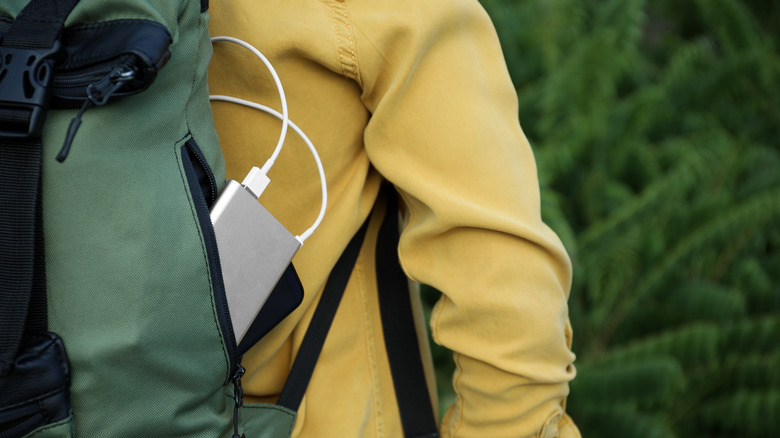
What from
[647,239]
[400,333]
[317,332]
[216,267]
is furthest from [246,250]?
[647,239]

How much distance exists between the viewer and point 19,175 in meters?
0.58

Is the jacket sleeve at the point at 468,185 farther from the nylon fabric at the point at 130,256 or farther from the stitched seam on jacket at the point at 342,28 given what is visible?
the nylon fabric at the point at 130,256

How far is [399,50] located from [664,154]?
9.14ft

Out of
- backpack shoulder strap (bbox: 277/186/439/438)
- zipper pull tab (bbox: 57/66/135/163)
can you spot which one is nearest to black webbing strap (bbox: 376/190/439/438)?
backpack shoulder strap (bbox: 277/186/439/438)

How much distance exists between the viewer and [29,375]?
0.59m

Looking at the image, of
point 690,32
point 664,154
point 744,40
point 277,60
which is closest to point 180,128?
point 277,60

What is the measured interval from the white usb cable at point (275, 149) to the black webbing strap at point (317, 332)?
0.32 ft

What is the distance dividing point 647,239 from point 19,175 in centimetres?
242

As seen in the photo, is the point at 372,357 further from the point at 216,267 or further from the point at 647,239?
the point at 647,239

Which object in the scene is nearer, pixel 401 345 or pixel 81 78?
pixel 81 78

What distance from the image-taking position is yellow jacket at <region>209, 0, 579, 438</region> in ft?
2.45

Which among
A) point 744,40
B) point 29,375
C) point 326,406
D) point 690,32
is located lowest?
point 690,32

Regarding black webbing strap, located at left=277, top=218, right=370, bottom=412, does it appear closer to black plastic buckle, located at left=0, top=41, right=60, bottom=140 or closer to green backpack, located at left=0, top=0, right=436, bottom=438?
green backpack, located at left=0, top=0, right=436, bottom=438

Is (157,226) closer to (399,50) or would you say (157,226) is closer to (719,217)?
(399,50)
